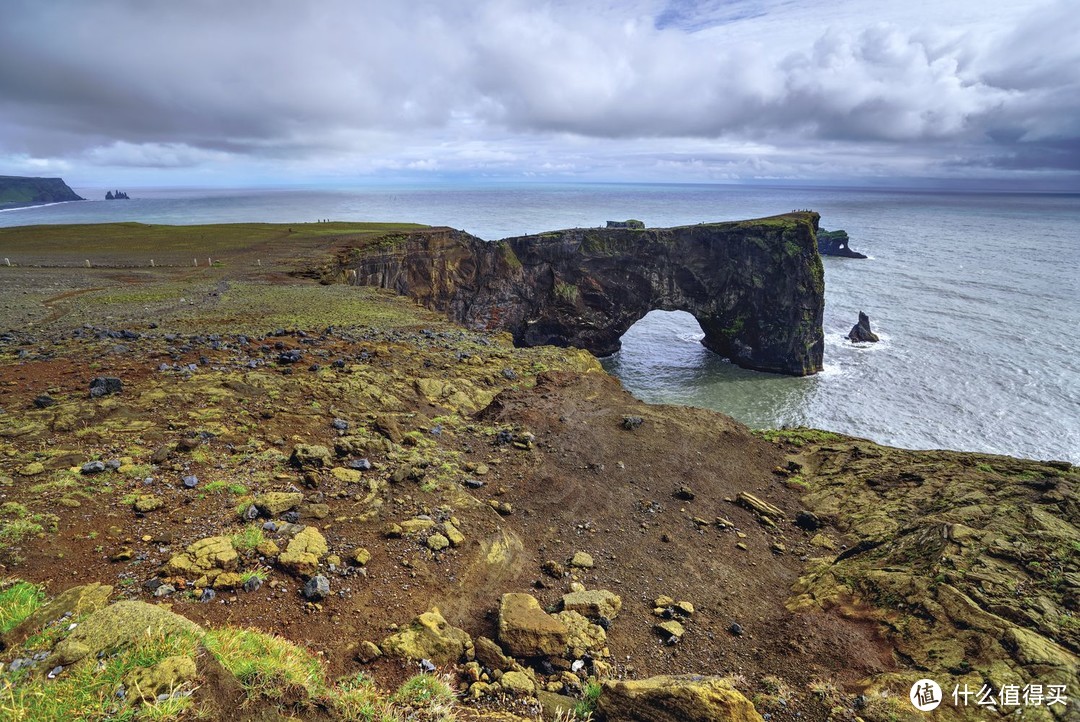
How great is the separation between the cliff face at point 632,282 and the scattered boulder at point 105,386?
129ft

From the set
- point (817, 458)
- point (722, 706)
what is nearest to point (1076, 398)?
point (817, 458)

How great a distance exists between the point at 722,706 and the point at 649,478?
899 cm

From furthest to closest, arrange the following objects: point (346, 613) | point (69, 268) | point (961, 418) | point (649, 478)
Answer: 1. point (961, 418)
2. point (69, 268)
3. point (649, 478)
4. point (346, 613)

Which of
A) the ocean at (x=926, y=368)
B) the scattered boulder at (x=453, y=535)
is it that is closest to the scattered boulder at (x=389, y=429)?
the scattered boulder at (x=453, y=535)

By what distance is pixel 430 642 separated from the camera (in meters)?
7.01

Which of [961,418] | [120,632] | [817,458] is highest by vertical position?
[120,632]

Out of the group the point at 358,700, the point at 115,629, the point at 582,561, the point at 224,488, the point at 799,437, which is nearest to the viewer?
the point at 115,629

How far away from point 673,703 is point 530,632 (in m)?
2.30

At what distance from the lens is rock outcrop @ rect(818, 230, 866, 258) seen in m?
120

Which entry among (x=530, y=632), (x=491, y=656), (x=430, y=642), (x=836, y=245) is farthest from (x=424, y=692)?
(x=836, y=245)

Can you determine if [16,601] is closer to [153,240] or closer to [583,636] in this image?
[583,636]

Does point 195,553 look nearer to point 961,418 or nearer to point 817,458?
point 817,458

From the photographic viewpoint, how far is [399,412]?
14.9 m

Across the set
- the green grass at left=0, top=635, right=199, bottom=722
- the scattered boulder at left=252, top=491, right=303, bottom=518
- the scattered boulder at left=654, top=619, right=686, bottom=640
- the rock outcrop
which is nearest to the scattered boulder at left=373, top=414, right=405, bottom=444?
the scattered boulder at left=252, top=491, right=303, bottom=518
